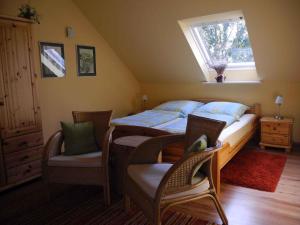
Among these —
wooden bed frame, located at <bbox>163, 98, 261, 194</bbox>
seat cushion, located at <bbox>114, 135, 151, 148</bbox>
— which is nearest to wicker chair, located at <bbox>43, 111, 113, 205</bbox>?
seat cushion, located at <bbox>114, 135, 151, 148</bbox>

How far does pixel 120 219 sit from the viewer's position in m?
2.25

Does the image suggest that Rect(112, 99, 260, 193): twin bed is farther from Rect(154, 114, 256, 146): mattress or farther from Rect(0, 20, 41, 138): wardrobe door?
Rect(0, 20, 41, 138): wardrobe door

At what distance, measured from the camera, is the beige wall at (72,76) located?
360 cm

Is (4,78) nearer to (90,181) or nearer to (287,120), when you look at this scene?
(90,181)

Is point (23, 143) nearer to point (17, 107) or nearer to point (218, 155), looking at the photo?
point (17, 107)

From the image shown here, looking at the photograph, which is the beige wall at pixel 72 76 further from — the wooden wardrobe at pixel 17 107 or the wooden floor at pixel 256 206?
the wooden floor at pixel 256 206

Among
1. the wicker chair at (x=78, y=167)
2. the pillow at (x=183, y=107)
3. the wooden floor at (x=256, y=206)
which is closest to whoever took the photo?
the wooden floor at (x=256, y=206)

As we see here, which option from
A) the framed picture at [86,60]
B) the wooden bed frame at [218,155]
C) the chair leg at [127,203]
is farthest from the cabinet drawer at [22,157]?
the framed picture at [86,60]

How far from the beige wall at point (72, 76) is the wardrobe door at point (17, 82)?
22.7 inches

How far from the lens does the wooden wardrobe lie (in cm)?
269

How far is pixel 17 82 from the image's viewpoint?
2.80 m

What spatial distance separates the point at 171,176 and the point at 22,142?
1850mm

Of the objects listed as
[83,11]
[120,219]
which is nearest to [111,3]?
[83,11]

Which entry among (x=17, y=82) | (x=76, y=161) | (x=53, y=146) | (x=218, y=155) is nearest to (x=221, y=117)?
(x=218, y=155)
